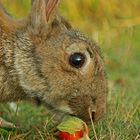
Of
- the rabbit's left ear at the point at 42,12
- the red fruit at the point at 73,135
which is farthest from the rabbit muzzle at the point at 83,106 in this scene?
the rabbit's left ear at the point at 42,12

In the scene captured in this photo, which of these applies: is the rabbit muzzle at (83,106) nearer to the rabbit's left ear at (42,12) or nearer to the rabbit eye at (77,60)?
the rabbit eye at (77,60)

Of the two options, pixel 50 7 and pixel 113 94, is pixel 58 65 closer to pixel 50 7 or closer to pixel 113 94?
pixel 50 7

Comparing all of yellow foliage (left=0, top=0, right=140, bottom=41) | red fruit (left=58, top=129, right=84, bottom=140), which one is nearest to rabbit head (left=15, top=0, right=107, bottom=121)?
red fruit (left=58, top=129, right=84, bottom=140)

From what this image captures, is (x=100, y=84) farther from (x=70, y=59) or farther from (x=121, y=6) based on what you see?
(x=121, y=6)

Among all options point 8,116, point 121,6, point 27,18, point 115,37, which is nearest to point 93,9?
point 121,6

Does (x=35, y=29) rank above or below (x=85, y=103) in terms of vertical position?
above

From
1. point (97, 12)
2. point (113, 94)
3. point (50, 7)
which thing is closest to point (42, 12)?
point (50, 7)

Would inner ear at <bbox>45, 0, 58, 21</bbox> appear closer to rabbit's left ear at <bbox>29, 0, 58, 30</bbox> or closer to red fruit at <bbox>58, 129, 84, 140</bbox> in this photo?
rabbit's left ear at <bbox>29, 0, 58, 30</bbox>
